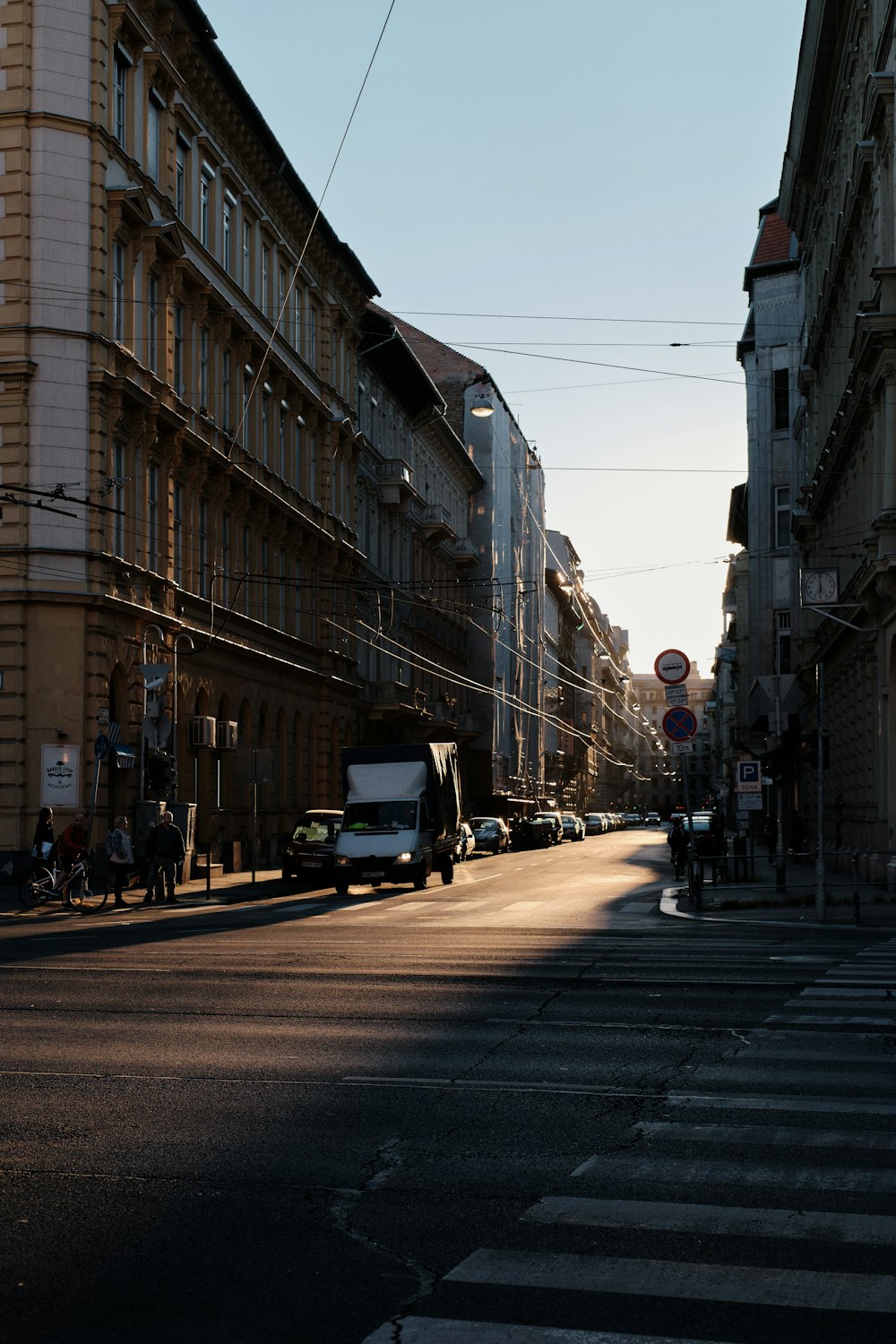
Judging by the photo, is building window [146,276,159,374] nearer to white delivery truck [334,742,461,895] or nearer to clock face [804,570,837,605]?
white delivery truck [334,742,461,895]

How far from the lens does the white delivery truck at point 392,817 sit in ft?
116

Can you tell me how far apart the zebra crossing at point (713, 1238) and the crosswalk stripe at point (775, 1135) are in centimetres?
1

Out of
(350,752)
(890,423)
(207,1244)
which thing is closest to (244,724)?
(350,752)

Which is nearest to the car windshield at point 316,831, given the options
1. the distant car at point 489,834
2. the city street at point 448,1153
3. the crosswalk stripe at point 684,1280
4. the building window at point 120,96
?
the building window at point 120,96

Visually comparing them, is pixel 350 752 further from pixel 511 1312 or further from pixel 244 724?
pixel 511 1312

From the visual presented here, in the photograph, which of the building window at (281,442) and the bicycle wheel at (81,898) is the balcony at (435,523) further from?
the bicycle wheel at (81,898)

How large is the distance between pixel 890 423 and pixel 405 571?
40.5 meters

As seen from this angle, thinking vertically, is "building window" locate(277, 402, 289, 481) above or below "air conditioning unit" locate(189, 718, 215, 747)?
above

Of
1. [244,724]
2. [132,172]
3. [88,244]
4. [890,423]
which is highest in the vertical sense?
[132,172]

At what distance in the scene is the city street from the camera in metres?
5.38

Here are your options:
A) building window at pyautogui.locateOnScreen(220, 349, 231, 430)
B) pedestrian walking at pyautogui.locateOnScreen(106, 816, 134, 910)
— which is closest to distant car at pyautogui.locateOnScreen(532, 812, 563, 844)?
building window at pyautogui.locateOnScreen(220, 349, 231, 430)

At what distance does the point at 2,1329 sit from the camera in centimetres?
515

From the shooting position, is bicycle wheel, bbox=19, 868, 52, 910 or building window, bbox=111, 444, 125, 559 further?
building window, bbox=111, 444, 125, 559

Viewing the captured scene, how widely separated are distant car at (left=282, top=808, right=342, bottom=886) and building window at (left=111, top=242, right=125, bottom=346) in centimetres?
1196
